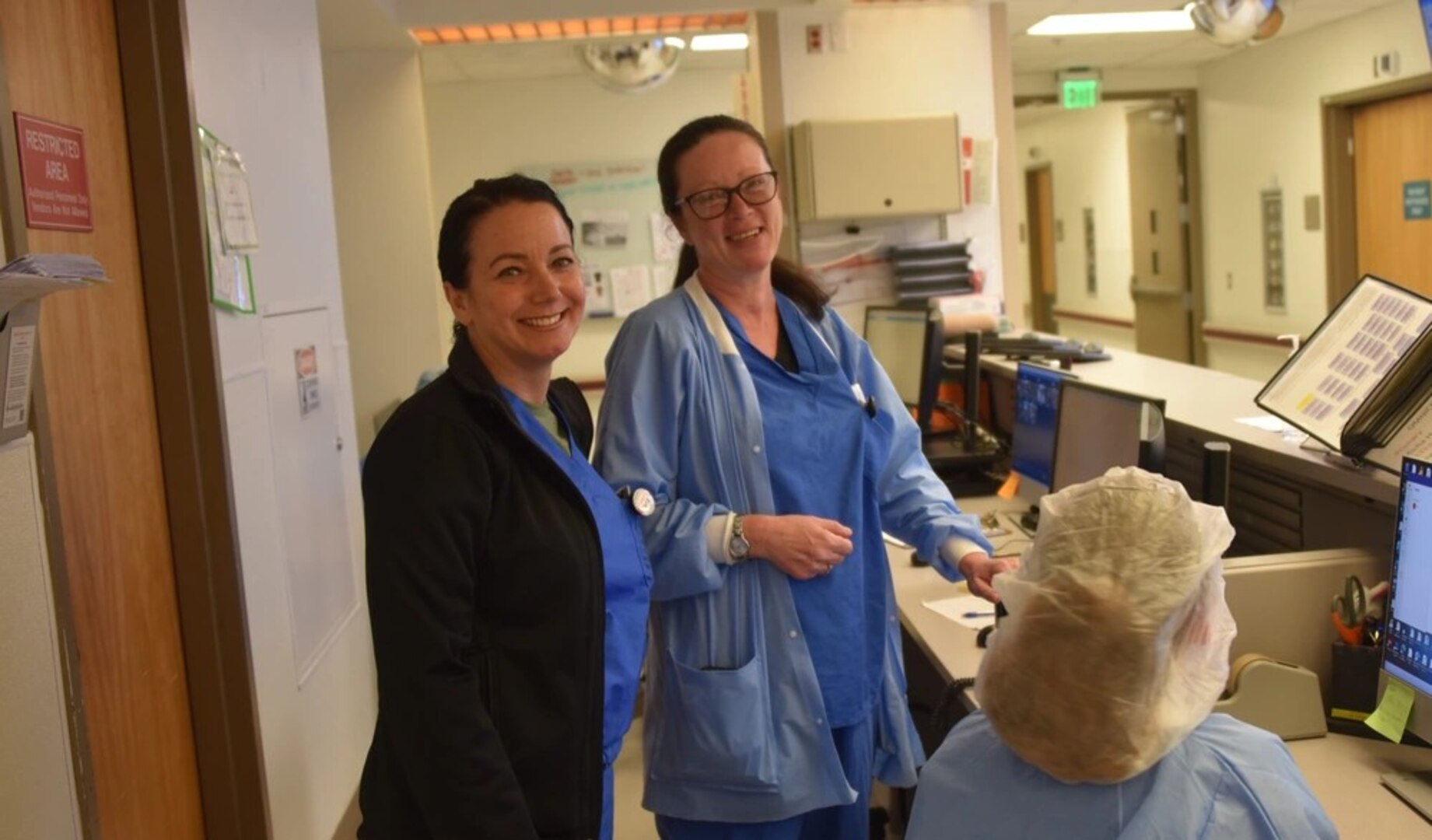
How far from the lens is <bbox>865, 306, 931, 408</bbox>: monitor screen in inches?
152

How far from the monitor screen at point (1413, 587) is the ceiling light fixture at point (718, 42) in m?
4.93

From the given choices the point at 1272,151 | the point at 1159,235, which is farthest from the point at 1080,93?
the point at 1159,235

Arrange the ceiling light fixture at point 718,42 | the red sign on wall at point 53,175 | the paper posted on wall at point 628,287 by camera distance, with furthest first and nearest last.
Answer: the paper posted on wall at point 628,287 → the ceiling light fixture at point 718,42 → the red sign on wall at point 53,175

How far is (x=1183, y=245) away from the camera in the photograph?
8.54 meters

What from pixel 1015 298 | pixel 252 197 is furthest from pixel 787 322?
pixel 1015 298

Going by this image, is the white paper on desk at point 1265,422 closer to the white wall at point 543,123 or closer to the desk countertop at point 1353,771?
the desk countertop at point 1353,771

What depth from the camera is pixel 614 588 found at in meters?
1.50

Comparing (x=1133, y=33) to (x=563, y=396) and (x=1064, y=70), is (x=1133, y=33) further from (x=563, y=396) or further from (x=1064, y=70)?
(x=563, y=396)

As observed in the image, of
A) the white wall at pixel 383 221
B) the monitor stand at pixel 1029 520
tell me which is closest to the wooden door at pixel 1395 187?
the monitor stand at pixel 1029 520

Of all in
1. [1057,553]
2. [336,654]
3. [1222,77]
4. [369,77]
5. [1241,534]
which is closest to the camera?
[1057,553]

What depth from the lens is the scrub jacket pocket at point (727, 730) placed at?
174 cm

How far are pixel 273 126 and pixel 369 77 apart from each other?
2599mm

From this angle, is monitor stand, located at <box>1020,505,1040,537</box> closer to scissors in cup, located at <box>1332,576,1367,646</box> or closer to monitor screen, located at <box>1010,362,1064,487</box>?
monitor screen, located at <box>1010,362,1064,487</box>

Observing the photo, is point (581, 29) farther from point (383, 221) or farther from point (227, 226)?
point (227, 226)
